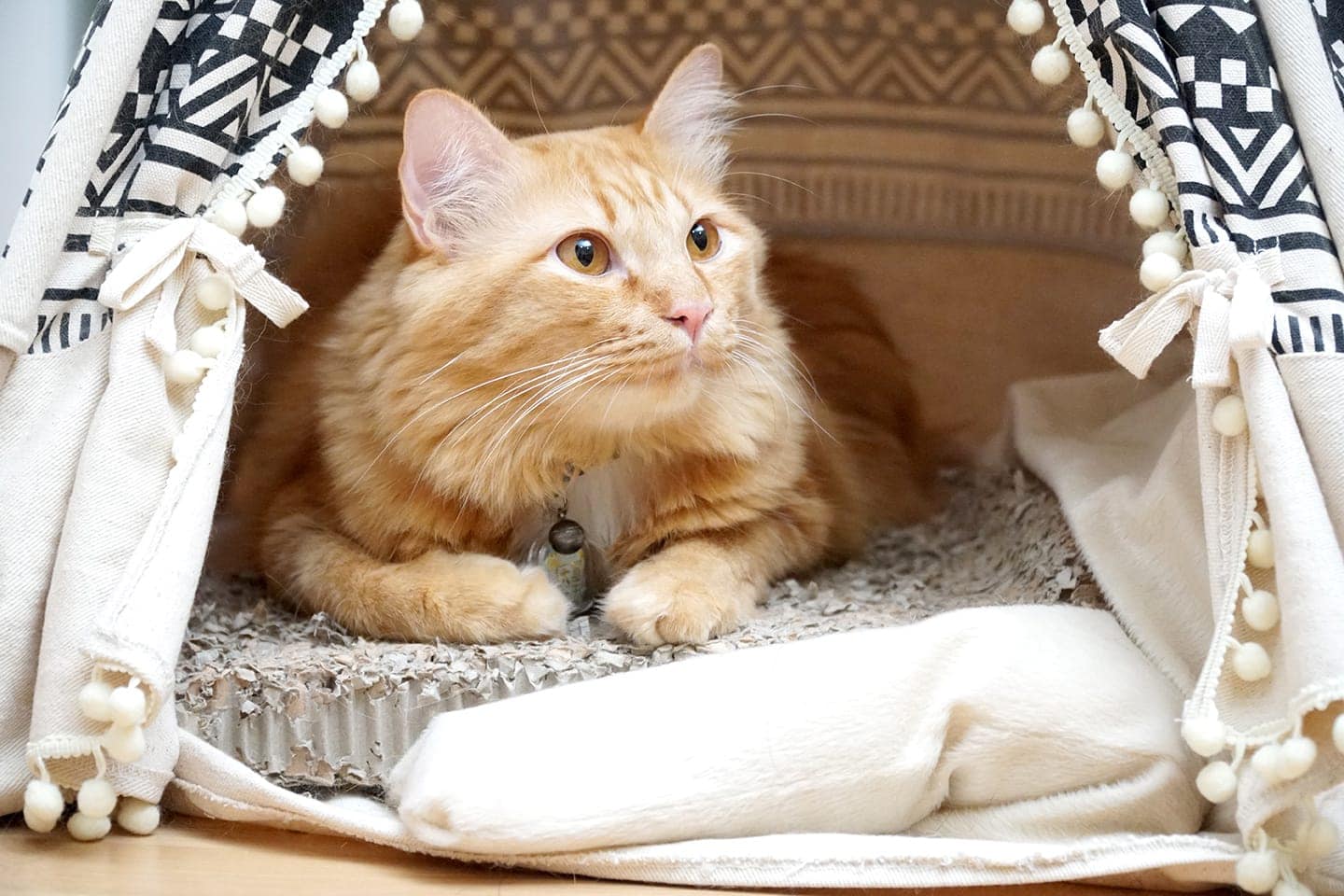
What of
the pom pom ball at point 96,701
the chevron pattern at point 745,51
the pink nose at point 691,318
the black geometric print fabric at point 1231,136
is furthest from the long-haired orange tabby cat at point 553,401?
the black geometric print fabric at point 1231,136

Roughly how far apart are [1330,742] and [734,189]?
1.49 meters

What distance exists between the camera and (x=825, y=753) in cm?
128

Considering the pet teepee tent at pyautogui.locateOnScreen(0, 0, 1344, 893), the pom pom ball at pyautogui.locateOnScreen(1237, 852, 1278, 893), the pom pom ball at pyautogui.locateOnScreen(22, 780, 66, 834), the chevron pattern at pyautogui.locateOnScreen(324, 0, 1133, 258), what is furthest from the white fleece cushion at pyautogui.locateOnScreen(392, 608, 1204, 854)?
the chevron pattern at pyautogui.locateOnScreen(324, 0, 1133, 258)

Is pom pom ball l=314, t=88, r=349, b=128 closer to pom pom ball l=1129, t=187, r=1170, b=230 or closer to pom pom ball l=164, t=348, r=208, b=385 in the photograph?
pom pom ball l=164, t=348, r=208, b=385

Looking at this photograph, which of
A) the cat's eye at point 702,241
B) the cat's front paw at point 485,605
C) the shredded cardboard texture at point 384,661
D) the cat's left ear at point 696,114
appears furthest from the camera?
the cat's left ear at point 696,114

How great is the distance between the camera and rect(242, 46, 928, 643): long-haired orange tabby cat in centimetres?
155

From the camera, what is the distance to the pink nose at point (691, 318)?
151 centimetres

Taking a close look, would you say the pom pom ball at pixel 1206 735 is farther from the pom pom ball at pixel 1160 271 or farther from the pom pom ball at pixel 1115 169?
the pom pom ball at pixel 1115 169

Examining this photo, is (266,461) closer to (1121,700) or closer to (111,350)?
(111,350)

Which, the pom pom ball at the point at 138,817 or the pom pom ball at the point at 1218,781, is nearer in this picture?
the pom pom ball at the point at 1218,781

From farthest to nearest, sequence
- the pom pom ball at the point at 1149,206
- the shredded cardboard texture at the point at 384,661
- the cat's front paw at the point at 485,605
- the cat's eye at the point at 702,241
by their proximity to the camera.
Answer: the cat's eye at the point at 702,241
the cat's front paw at the point at 485,605
the shredded cardboard texture at the point at 384,661
the pom pom ball at the point at 1149,206

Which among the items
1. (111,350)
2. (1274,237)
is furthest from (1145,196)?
(111,350)

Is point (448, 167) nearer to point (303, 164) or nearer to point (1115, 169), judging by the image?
point (303, 164)

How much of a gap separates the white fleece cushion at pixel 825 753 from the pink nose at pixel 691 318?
42 cm
